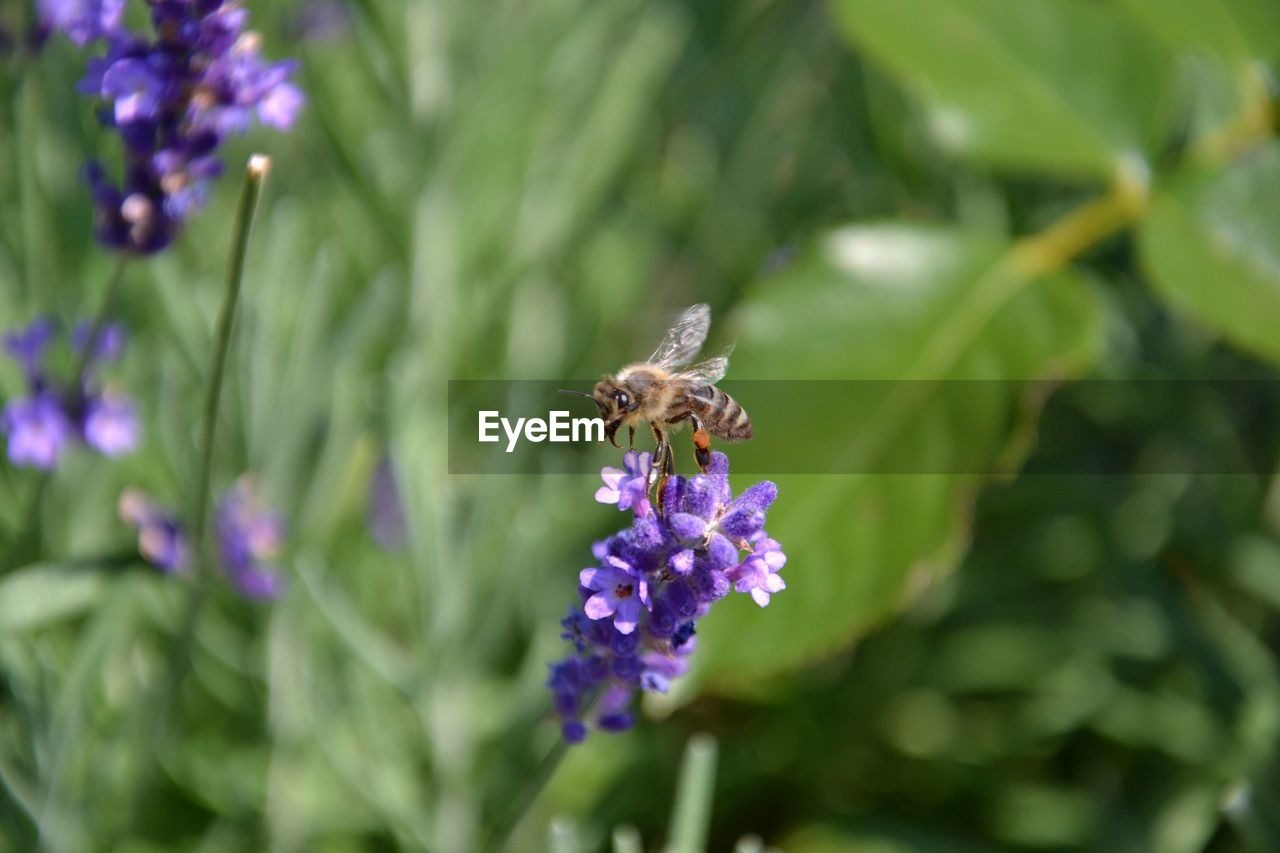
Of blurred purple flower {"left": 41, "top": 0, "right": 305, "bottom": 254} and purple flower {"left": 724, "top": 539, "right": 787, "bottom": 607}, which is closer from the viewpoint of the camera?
purple flower {"left": 724, "top": 539, "right": 787, "bottom": 607}

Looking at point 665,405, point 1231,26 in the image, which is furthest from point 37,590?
point 1231,26

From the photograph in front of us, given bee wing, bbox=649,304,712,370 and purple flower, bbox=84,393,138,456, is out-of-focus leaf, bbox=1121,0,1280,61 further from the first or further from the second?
purple flower, bbox=84,393,138,456

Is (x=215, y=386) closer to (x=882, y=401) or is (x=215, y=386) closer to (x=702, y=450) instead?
(x=702, y=450)

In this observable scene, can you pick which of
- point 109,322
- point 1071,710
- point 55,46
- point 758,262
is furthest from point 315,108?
point 1071,710

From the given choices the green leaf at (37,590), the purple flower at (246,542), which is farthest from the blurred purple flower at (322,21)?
the green leaf at (37,590)

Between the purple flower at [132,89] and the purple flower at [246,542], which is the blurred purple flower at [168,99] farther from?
the purple flower at [246,542]

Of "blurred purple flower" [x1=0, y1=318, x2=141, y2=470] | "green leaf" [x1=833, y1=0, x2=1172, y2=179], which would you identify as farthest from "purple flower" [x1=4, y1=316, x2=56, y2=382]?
"green leaf" [x1=833, y1=0, x2=1172, y2=179]
